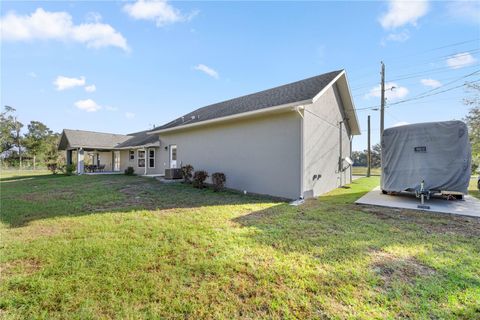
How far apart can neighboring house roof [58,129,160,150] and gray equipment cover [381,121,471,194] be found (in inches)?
628

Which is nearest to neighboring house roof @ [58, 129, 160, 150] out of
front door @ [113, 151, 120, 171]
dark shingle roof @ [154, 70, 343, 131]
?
front door @ [113, 151, 120, 171]

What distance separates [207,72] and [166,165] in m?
7.09

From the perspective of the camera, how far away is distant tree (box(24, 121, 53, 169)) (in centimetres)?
3577

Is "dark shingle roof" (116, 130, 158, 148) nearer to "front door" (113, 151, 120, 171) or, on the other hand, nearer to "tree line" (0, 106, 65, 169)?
"front door" (113, 151, 120, 171)

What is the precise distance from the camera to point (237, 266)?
9.68 feet

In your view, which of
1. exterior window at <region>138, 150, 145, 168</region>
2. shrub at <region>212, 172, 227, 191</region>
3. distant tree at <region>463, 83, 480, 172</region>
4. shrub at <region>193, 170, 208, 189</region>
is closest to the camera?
shrub at <region>212, 172, 227, 191</region>

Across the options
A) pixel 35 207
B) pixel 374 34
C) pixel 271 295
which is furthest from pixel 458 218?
pixel 35 207

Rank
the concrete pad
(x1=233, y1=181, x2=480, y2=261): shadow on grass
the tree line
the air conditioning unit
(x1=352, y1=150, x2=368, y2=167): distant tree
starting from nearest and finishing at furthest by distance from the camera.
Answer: (x1=233, y1=181, x2=480, y2=261): shadow on grass → the concrete pad → the air conditioning unit → the tree line → (x1=352, y1=150, x2=368, y2=167): distant tree

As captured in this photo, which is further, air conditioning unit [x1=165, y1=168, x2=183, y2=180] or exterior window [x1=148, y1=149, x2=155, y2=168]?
exterior window [x1=148, y1=149, x2=155, y2=168]

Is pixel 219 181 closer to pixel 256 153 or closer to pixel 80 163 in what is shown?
pixel 256 153

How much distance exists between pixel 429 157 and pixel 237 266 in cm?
797

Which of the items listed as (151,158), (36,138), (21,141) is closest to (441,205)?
(151,158)

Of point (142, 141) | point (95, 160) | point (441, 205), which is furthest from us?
point (95, 160)

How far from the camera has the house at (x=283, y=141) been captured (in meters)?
7.88
